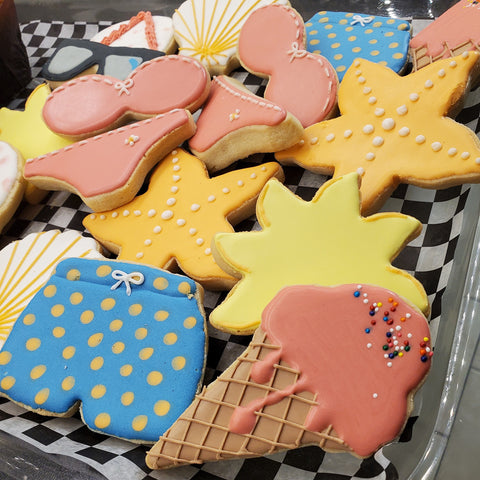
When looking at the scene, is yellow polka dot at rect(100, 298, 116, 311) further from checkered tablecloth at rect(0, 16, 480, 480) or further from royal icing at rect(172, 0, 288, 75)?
royal icing at rect(172, 0, 288, 75)

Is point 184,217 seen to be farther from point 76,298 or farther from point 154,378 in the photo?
point 154,378

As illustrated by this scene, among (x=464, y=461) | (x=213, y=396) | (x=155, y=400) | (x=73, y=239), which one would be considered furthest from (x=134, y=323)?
(x=464, y=461)

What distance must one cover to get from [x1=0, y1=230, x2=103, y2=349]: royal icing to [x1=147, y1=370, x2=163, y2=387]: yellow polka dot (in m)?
0.45

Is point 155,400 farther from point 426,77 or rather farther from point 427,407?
point 426,77

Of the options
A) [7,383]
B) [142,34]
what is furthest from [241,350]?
[142,34]

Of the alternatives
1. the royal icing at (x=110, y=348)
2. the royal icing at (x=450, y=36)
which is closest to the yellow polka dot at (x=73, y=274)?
the royal icing at (x=110, y=348)

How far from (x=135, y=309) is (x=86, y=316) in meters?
0.14

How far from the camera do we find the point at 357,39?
1897mm

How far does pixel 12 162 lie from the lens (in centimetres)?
179

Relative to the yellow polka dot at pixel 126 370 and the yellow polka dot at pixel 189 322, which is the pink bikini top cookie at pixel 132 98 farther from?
the yellow polka dot at pixel 126 370

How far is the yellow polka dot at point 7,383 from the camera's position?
1354 mm

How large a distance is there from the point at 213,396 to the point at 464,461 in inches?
22.3

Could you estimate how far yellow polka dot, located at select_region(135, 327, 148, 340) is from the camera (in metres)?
1.32

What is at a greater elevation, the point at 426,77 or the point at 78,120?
the point at 426,77
